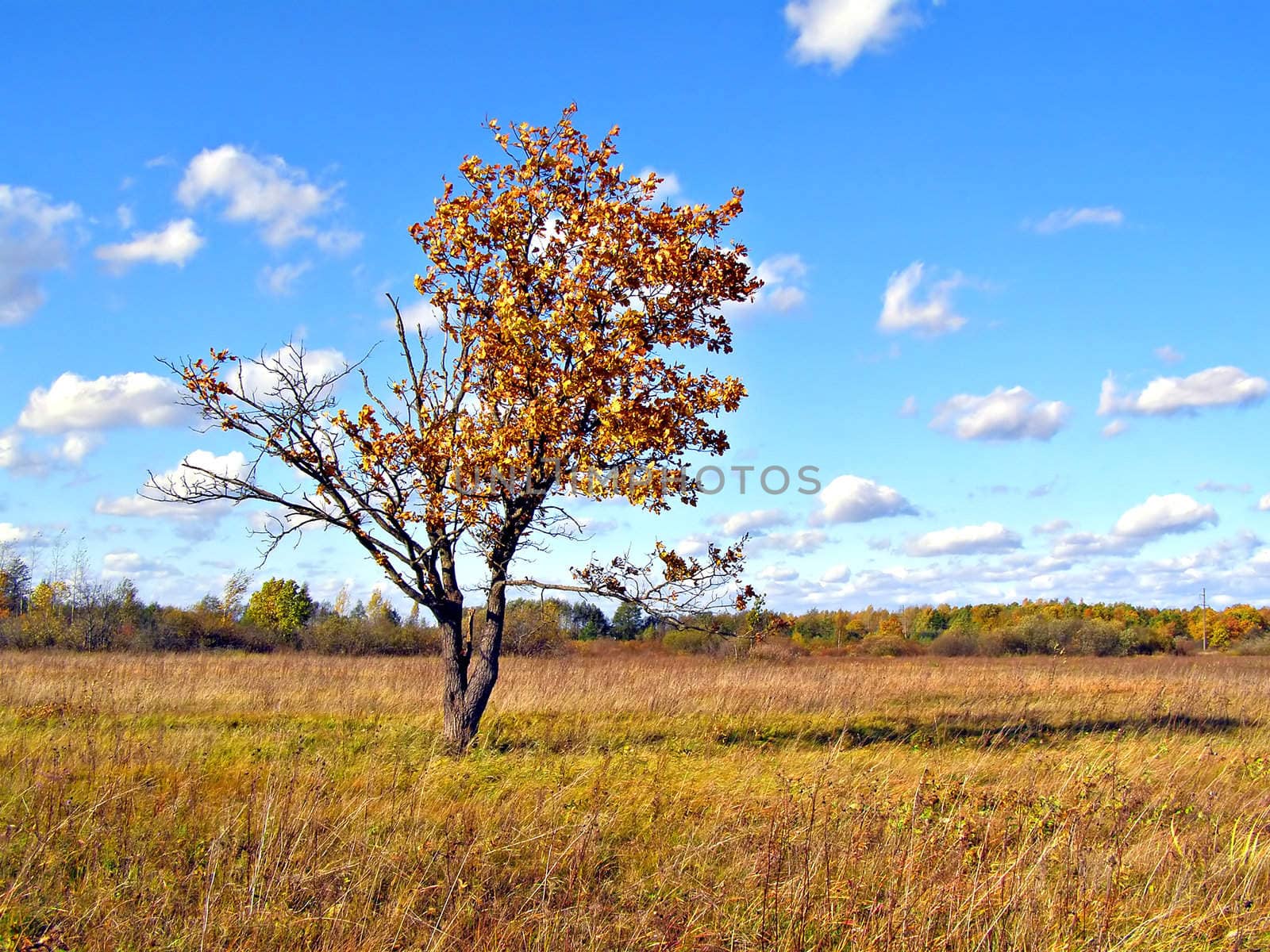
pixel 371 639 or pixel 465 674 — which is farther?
pixel 371 639

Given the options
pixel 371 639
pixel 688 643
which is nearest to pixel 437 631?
pixel 371 639

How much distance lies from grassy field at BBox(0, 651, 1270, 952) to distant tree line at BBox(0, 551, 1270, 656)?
2555 mm

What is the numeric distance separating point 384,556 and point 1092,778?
8199mm

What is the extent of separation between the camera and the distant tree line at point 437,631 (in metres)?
24.1

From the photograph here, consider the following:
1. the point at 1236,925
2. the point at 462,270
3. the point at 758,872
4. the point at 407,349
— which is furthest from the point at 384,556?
the point at 1236,925

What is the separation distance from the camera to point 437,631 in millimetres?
42906

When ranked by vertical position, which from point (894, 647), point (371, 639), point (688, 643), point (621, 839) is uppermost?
point (371, 639)

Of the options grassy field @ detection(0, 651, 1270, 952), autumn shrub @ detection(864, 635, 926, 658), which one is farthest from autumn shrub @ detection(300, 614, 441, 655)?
grassy field @ detection(0, 651, 1270, 952)

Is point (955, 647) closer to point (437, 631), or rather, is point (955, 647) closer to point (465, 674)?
→ point (437, 631)

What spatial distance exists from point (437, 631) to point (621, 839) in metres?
37.4

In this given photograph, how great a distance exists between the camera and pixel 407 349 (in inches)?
468

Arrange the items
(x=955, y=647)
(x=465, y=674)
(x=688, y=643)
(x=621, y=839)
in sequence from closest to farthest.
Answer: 1. (x=621, y=839)
2. (x=465, y=674)
3. (x=688, y=643)
4. (x=955, y=647)

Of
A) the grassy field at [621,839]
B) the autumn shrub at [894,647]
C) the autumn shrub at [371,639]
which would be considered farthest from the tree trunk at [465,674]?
the autumn shrub at [894,647]

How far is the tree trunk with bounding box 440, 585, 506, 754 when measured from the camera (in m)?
11.5
